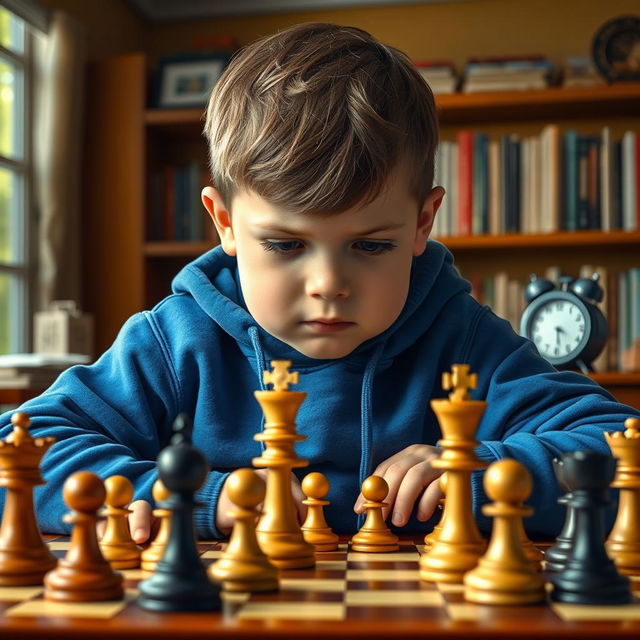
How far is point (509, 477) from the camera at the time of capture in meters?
0.68

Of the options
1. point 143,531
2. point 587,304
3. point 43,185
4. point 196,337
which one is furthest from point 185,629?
point 43,185

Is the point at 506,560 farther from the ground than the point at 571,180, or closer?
closer

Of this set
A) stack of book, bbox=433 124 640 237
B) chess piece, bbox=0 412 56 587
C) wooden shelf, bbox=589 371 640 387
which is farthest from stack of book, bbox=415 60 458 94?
chess piece, bbox=0 412 56 587

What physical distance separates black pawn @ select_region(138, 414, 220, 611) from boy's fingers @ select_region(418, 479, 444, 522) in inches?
14.1

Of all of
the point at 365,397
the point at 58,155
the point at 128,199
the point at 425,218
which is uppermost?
the point at 58,155

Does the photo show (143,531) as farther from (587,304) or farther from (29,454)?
(587,304)

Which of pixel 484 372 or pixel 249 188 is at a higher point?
pixel 249 188

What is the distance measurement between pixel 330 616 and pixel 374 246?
590 millimetres

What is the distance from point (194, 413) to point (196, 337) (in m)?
0.11

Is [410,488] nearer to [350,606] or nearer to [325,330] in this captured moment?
[325,330]

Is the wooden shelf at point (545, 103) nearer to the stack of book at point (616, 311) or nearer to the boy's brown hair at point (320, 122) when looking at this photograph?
the stack of book at point (616, 311)

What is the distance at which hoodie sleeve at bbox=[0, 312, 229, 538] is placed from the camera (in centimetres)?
103

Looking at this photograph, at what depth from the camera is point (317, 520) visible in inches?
36.5

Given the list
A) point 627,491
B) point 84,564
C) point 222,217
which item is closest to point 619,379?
point 222,217
